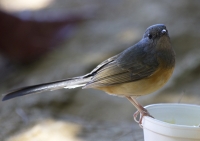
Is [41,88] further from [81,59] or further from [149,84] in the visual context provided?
[81,59]

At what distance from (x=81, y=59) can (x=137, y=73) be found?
3.45m

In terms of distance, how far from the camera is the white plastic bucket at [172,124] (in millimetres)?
2850

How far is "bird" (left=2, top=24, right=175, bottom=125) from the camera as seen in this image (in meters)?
3.58

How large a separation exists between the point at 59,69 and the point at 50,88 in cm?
315

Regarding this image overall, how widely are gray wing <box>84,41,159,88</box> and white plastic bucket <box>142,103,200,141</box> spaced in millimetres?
406

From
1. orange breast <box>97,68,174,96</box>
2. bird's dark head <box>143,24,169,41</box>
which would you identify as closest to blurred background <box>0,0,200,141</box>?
orange breast <box>97,68,174,96</box>

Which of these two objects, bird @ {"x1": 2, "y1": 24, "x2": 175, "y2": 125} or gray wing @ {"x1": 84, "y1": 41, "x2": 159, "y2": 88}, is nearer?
bird @ {"x1": 2, "y1": 24, "x2": 175, "y2": 125}

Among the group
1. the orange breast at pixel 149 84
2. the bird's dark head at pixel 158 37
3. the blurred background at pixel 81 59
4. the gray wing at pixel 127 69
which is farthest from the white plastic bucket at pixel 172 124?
the blurred background at pixel 81 59

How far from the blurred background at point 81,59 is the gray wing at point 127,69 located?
766 millimetres

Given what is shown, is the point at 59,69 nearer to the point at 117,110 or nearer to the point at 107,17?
the point at 117,110

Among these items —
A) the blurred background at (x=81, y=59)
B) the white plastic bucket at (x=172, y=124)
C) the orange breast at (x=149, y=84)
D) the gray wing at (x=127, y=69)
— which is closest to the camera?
the white plastic bucket at (x=172, y=124)

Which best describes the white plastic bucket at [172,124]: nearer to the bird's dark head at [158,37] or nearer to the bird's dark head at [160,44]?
the bird's dark head at [160,44]

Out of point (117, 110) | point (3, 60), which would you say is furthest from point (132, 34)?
point (3, 60)

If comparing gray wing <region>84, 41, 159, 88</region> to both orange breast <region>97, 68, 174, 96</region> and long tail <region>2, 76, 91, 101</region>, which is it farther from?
long tail <region>2, 76, 91, 101</region>
